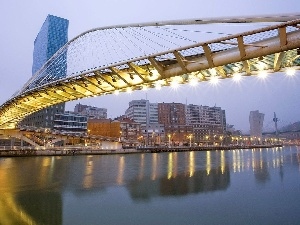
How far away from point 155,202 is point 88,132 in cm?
11696

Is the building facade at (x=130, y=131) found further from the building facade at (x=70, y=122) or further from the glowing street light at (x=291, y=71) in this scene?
Answer: the glowing street light at (x=291, y=71)

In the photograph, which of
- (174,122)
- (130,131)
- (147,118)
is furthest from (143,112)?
(130,131)

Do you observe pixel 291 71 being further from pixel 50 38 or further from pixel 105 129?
pixel 50 38

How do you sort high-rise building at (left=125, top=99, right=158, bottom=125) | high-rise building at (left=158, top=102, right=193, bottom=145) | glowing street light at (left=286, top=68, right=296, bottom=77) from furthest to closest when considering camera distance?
high-rise building at (left=125, top=99, right=158, bottom=125), high-rise building at (left=158, top=102, right=193, bottom=145), glowing street light at (left=286, top=68, right=296, bottom=77)

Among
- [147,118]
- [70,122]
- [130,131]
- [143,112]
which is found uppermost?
[143,112]

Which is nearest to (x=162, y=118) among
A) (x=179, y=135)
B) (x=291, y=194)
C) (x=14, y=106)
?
(x=179, y=135)

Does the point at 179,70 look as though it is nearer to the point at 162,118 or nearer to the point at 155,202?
the point at 155,202

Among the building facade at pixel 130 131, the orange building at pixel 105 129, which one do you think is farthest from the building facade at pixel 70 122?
the building facade at pixel 130 131

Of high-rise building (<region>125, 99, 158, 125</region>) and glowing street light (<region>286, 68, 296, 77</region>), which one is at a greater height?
high-rise building (<region>125, 99, 158, 125</region>)

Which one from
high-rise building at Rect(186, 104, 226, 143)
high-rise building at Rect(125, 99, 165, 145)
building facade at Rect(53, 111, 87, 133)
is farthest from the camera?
high-rise building at Rect(186, 104, 226, 143)

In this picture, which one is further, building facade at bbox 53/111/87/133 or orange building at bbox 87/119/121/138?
orange building at bbox 87/119/121/138

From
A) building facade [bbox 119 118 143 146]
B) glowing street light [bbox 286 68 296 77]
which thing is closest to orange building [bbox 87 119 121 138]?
building facade [bbox 119 118 143 146]

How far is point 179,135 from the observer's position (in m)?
161

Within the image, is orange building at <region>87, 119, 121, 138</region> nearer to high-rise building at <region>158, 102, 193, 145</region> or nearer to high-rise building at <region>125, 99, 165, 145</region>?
high-rise building at <region>125, 99, 165, 145</region>
